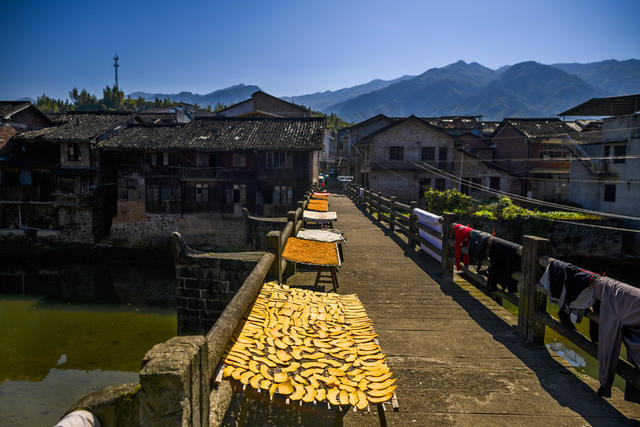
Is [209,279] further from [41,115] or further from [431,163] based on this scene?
[41,115]

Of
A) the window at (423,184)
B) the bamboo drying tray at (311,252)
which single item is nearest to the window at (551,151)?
the window at (423,184)

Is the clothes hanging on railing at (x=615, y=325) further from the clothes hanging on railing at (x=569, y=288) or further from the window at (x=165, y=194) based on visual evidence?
the window at (x=165, y=194)

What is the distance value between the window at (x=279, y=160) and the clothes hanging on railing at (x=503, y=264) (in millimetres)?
26421

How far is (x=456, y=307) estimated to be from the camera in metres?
7.08

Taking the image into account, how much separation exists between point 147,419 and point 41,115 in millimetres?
41733

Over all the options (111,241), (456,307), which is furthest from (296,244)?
(111,241)

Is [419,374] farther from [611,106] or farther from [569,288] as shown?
[611,106]

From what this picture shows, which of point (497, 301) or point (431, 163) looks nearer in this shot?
point (497, 301)

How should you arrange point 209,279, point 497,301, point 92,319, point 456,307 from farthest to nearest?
1. point 92,319
2. point 209,279
3. point 497,301
4. point 456,307

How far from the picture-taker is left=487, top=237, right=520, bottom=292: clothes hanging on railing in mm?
6230

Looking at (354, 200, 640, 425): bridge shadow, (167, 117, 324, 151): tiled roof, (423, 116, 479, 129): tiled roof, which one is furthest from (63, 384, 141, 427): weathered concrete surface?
(423, 116, 479, 129): tiled roof

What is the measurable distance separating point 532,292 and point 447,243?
3461mm

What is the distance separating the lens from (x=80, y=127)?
1310 inches

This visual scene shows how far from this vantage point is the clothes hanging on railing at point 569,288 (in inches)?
174
